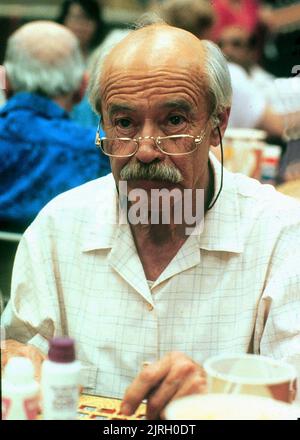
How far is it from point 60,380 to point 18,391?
0.08m

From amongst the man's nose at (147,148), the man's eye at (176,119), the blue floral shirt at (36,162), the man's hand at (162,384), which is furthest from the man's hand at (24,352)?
the blue floral shirt at (36,162)

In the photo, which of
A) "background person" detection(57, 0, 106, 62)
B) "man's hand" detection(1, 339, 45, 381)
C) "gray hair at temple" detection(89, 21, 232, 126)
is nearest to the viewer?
"man's hand" detection(1, 339, 45, 381)

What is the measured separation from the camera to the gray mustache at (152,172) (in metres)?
2.13

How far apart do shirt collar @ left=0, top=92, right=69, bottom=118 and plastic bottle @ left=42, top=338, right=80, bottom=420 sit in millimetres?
2787

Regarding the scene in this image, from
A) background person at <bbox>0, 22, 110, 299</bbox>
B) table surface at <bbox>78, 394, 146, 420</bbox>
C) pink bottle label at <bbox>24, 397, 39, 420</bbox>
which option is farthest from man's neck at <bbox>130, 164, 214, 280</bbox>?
background person at <bbox>0, 22, 110, 299</bbox>

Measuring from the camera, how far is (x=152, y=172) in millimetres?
2135

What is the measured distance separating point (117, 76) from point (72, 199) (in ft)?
1.36

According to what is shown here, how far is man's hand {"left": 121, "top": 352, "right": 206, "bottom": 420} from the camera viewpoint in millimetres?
1639

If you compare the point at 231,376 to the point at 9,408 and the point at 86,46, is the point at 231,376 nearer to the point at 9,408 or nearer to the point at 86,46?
the point at 9,408

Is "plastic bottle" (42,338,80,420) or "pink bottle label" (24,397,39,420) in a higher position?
"plastic bottle" (42,338,80,420)

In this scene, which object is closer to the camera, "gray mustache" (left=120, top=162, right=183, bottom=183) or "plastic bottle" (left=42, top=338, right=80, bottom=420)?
"plastic bottle" (left=42, top=338, right=80, bottom=420)

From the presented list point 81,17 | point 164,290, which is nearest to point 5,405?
point 164,290

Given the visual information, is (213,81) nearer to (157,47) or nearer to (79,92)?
(157,47)

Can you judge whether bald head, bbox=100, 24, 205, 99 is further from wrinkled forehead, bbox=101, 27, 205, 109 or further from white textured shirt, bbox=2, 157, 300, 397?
white textured shirt, bbox=2, 157, 300, 397
